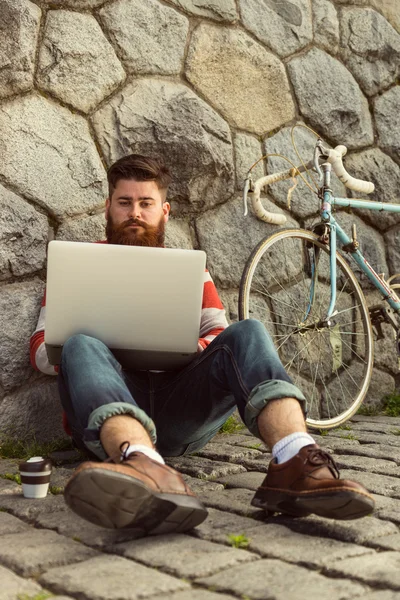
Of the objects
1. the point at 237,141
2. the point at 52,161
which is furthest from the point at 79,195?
the point at 237,141

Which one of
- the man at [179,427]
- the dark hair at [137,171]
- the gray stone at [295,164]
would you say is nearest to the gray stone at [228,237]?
the gray stone at [295,164]

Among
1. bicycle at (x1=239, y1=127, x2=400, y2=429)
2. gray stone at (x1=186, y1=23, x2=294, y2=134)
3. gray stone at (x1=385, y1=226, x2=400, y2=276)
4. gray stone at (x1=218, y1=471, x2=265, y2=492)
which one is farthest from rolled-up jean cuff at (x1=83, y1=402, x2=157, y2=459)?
gray stone at (x1=385, y1=226, x2=400, y2=276)

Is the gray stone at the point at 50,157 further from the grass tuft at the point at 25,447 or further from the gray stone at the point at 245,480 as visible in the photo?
the gray stone at the point at 245,480

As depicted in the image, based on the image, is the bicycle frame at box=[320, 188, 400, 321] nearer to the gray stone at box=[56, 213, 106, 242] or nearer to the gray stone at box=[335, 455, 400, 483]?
the gray stone at box=[335, 455, 400, 483]

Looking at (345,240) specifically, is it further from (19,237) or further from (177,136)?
(19,237)

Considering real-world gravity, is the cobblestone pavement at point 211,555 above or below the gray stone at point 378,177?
below

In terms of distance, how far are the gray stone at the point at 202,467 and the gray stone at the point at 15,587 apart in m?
0.90

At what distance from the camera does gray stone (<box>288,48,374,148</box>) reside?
11.6 ft

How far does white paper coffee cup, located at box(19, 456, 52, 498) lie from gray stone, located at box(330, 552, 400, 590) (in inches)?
32.7

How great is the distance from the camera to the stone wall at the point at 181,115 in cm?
257

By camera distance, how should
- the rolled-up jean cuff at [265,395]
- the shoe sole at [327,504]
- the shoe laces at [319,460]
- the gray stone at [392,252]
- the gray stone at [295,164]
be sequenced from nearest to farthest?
1. the shoe sole at [327,504]
2. the shoe laces at [319,460]
3. the rolled-up jean cuff at [265,395]
4. the gray stone at [295,164]
5. the gray stone at [392,252]

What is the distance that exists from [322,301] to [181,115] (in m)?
1.01

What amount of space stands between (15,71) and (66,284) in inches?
44.8

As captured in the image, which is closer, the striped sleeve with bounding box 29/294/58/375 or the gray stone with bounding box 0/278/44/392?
the striped sleeve with bounding box 29/294/58/375
